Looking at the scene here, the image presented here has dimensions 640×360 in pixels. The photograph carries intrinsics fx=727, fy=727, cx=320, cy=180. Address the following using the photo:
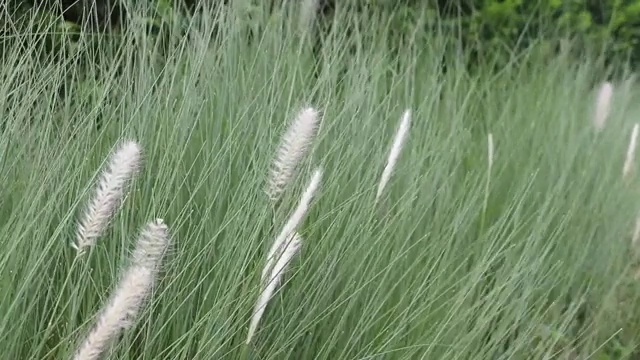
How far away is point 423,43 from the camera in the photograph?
90.2 inches

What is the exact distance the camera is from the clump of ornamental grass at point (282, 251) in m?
0.80

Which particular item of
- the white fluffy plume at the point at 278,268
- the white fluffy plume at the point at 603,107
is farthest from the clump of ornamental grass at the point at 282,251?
the white fluffy plume at the point at 603,107

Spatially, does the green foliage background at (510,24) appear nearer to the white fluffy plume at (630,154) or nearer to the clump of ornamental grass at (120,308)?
the white fluffy plume at (630,154)

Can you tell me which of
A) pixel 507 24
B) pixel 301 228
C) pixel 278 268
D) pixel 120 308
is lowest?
pixel 507 24

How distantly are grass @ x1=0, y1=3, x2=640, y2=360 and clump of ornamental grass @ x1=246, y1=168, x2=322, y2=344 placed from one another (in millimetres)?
27

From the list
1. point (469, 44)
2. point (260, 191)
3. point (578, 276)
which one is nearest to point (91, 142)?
point (260, 191)

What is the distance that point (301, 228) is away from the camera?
1157 millimetres

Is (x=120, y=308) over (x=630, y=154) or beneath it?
over

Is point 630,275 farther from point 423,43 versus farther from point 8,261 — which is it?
point 8,261

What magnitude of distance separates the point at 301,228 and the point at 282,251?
34cm

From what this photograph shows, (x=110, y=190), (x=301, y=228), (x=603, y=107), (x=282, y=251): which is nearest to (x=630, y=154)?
(x=603, y=107)

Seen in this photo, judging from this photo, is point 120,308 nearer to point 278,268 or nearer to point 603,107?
point 278,268

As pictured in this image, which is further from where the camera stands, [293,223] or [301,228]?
[301,228]

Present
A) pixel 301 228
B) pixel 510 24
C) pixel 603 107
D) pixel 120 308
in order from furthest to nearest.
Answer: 1. pixel 510 24
2. pixel 603 107
3. pixel 301 228
4. pixel 120 308
